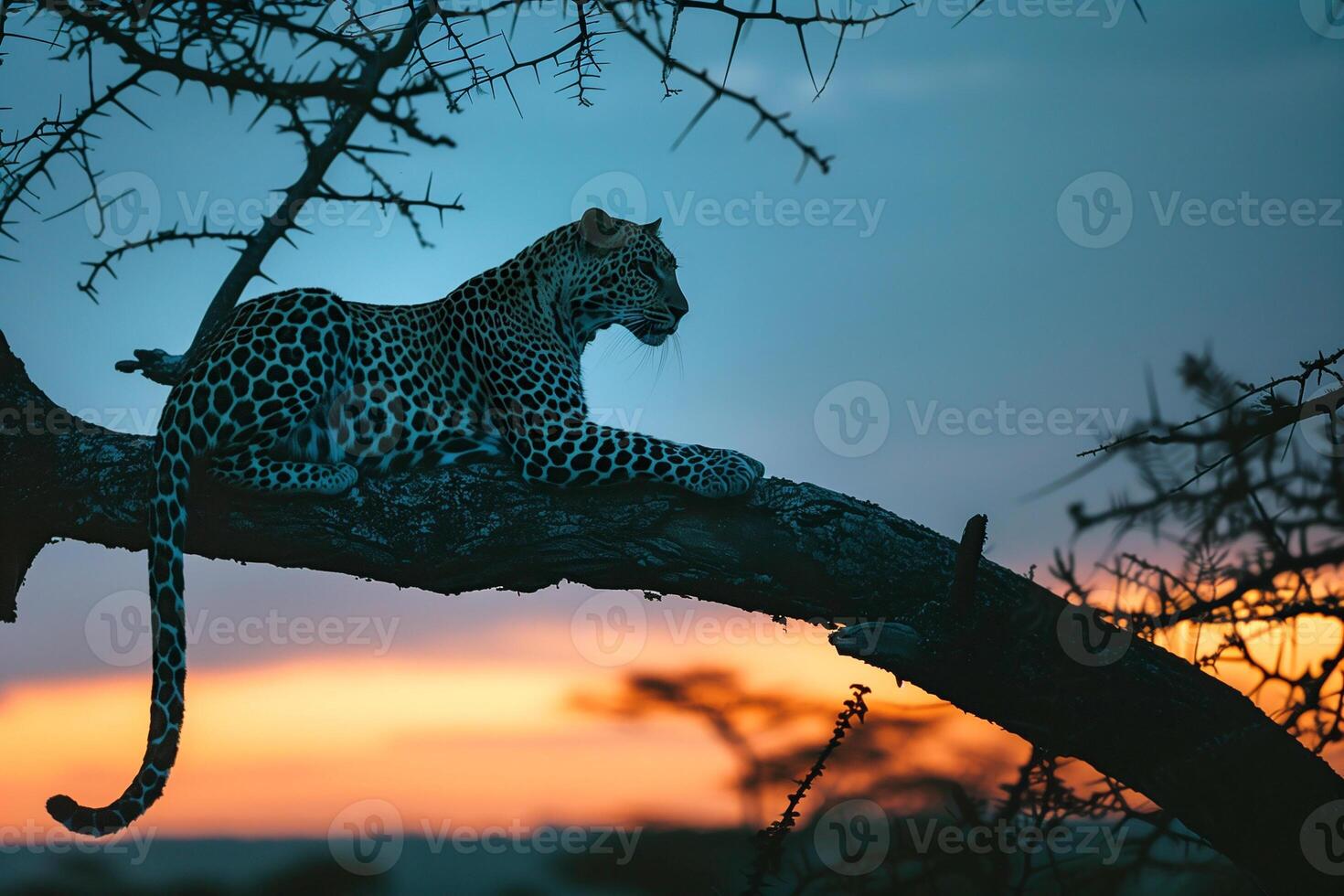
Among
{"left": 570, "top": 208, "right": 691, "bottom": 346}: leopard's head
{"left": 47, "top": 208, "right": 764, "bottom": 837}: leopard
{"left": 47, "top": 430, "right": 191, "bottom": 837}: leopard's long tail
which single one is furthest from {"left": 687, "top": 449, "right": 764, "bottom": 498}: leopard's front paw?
{"left": 47, "top": 430, "right": 191, "bottom": 837}: leopard's long tail

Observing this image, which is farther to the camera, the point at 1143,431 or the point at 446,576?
the point at 446,576

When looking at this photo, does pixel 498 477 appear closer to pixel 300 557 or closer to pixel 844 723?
pixel 300 557

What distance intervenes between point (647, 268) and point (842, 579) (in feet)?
7.37

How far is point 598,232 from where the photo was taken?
255 inches

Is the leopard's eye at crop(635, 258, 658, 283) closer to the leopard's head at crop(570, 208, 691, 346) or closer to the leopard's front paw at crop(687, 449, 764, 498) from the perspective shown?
the leopard's head at crop(570, 208, 691, 346)

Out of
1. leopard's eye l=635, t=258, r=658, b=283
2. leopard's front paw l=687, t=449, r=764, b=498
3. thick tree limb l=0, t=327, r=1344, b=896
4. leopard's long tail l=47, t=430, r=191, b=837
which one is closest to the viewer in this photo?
leopard's long tail l=47, t=430, r=191, b=837

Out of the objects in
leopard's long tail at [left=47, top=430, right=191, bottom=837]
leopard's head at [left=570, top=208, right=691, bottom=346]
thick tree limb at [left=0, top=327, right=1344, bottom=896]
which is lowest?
leopard's long tail at [left=47, top=430, right=191, bottom=837]

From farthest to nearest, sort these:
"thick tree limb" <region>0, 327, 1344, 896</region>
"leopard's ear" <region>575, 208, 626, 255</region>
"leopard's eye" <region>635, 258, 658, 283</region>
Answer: "leopard's eye" <region>635, 258, 658, 283</region>
"leopard's ear" <region>575, 208, 626, 255</region>
"thick tree limb" <region>0, 327, 1344, 896</region>

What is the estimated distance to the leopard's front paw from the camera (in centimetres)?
530

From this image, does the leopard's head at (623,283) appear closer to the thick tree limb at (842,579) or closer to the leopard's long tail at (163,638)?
the thick tree limb at (842,579)

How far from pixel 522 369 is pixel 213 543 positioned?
1668 millimetres

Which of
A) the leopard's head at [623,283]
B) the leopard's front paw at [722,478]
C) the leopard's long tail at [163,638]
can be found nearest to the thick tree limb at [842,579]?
the leopard's front paw at [722,478]

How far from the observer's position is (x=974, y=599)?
518 centimetres

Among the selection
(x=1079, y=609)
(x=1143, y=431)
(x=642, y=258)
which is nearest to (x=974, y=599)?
(x=1079, y=609)
